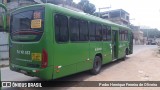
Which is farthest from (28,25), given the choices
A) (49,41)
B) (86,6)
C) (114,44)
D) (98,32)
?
(86,6)

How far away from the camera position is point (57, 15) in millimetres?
6523

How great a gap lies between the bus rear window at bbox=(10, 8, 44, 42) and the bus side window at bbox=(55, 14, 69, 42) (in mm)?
548

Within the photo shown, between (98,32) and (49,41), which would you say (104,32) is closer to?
(98,32)

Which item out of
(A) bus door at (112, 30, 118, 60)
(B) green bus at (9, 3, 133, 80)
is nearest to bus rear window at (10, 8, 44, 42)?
(B) green bus at (9, 3, 133, 80)

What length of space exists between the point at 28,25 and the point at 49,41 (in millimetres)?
1040

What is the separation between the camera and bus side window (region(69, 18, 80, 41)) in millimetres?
7266

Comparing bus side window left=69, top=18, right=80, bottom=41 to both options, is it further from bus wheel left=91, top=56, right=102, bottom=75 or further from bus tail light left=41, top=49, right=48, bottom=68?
bus wheel left=91, top=56, right=102, bottom=75

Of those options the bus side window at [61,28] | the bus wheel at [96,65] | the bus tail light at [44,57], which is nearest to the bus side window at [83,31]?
the bus side window at [61,28]

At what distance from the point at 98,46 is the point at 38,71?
4.36m

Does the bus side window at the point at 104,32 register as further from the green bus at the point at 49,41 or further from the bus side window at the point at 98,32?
the green bus at the point at 49,41

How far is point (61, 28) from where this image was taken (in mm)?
6680

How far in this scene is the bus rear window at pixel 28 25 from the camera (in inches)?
244

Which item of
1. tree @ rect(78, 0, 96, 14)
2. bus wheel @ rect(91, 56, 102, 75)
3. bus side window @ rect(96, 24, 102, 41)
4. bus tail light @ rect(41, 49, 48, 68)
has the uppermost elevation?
tree @ rect(78, 0, 96, 14)

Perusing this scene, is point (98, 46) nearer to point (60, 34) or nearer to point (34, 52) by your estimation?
point (60, 34)
